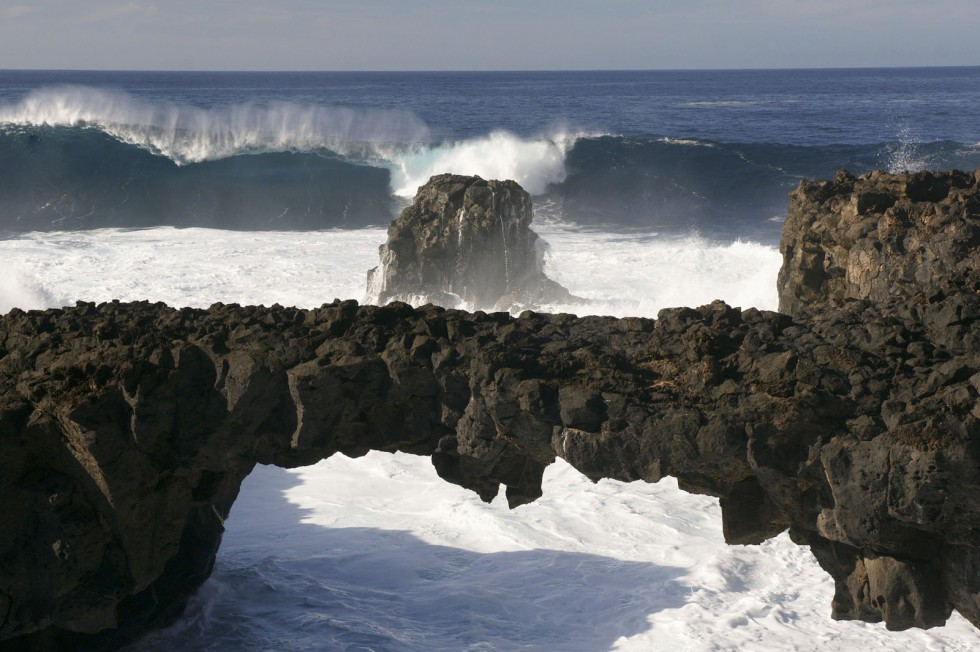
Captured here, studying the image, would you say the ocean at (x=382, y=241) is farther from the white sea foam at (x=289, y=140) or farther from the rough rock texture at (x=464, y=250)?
the rough rock texture at (x=464, y=250)

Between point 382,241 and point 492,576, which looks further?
point 382,241

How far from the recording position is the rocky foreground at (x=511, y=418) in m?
5.50

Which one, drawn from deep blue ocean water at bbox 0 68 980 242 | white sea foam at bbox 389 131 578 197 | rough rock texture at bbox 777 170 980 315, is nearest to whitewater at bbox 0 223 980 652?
rough rock texture at bbox 777 170 980 315

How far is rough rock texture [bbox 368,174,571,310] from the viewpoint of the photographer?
17.7m

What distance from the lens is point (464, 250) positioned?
17766 mm

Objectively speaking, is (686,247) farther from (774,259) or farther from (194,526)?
(194,526)

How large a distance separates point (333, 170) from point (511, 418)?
29.0 m

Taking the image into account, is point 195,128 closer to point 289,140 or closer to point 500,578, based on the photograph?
point 289,140

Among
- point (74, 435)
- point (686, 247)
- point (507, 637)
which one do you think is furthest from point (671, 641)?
point (686, 247)

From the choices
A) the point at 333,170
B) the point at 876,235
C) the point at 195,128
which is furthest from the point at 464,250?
the point at 195,128

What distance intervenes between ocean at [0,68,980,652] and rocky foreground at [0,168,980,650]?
2.18 meters

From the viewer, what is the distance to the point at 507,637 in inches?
333

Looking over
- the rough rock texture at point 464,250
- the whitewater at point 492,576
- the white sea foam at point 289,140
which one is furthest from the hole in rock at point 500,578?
the white sea foam at point 289,140

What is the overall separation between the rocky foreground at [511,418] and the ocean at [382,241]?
218 centimetres
